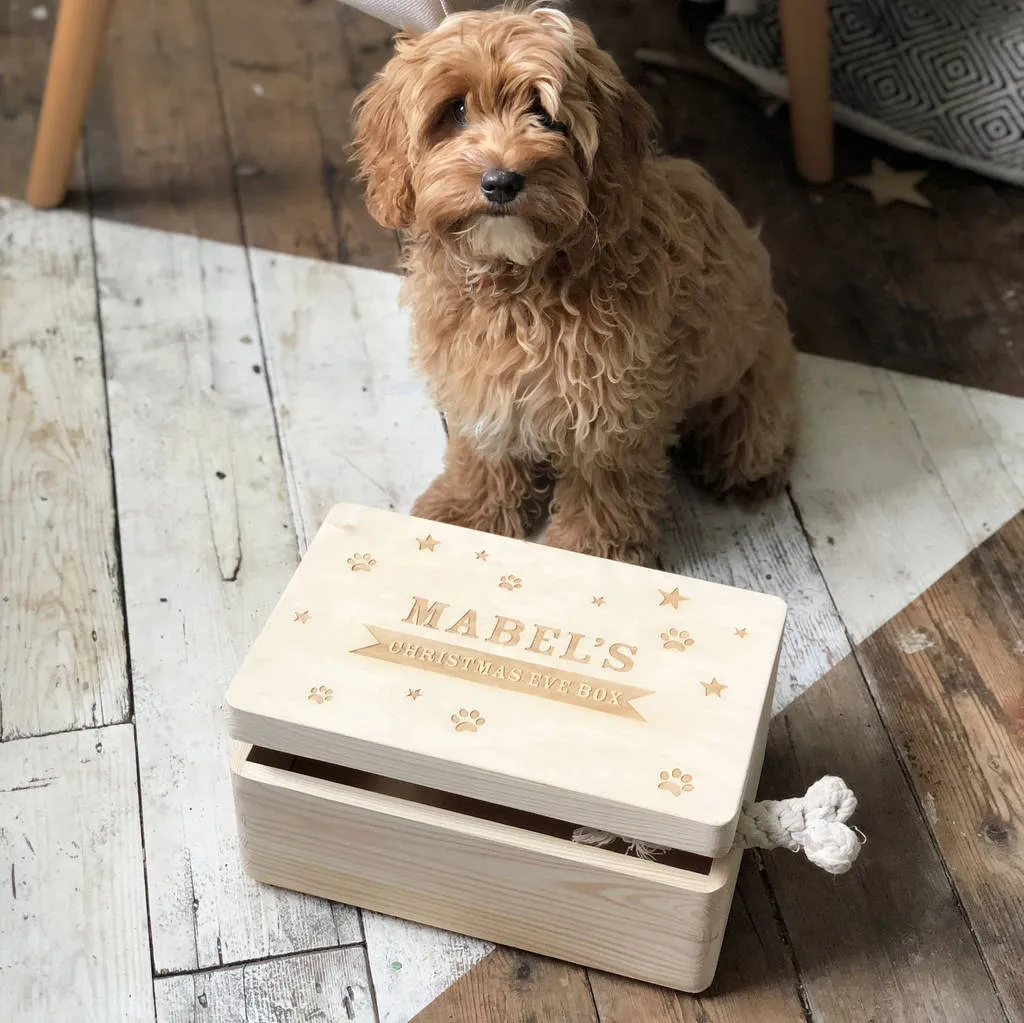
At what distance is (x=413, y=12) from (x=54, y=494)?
76 centimetres

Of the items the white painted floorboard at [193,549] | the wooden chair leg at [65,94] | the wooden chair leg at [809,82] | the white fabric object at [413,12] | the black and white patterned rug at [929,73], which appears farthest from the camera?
the black and white patterned rug at [929,73]

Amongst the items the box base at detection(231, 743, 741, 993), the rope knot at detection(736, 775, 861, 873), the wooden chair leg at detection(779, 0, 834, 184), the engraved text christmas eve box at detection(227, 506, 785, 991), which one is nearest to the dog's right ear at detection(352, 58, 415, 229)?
the engraved text christmas eve box at detection(227, 506, 785, 991)

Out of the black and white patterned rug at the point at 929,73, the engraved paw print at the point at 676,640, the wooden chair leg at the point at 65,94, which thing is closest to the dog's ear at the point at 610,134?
the engraved paw print at the point at 676,640

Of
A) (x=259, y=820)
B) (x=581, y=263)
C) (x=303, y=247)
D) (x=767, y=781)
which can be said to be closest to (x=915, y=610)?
(x=767, y=781)

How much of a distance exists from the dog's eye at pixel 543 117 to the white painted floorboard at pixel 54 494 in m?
0.79

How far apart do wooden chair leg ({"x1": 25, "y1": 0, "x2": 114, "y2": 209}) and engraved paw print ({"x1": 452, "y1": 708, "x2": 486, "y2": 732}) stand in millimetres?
1304

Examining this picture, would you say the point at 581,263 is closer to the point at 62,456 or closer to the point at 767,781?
the point at 767,781

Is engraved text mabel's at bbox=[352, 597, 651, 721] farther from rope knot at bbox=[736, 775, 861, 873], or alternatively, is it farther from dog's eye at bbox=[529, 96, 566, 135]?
dog's eye at bbox=[529, 96, 566, 135]

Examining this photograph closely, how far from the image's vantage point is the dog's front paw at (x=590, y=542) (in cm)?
153

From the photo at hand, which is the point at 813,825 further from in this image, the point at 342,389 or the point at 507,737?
the point at 342,389

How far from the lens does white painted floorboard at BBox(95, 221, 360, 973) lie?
129cm

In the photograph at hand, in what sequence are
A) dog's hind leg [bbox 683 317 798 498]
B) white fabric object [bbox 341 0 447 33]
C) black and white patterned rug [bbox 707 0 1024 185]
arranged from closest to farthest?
white fabric object [bbox 341 0 447 33], dog's hind leg [bbox 683 317 798 498], black and white patterned rug [bbox 707 0 1024 185]

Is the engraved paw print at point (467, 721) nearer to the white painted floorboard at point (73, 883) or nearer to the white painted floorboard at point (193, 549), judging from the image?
the white painted floorboard at point (193, 549)

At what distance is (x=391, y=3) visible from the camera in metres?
1.47
